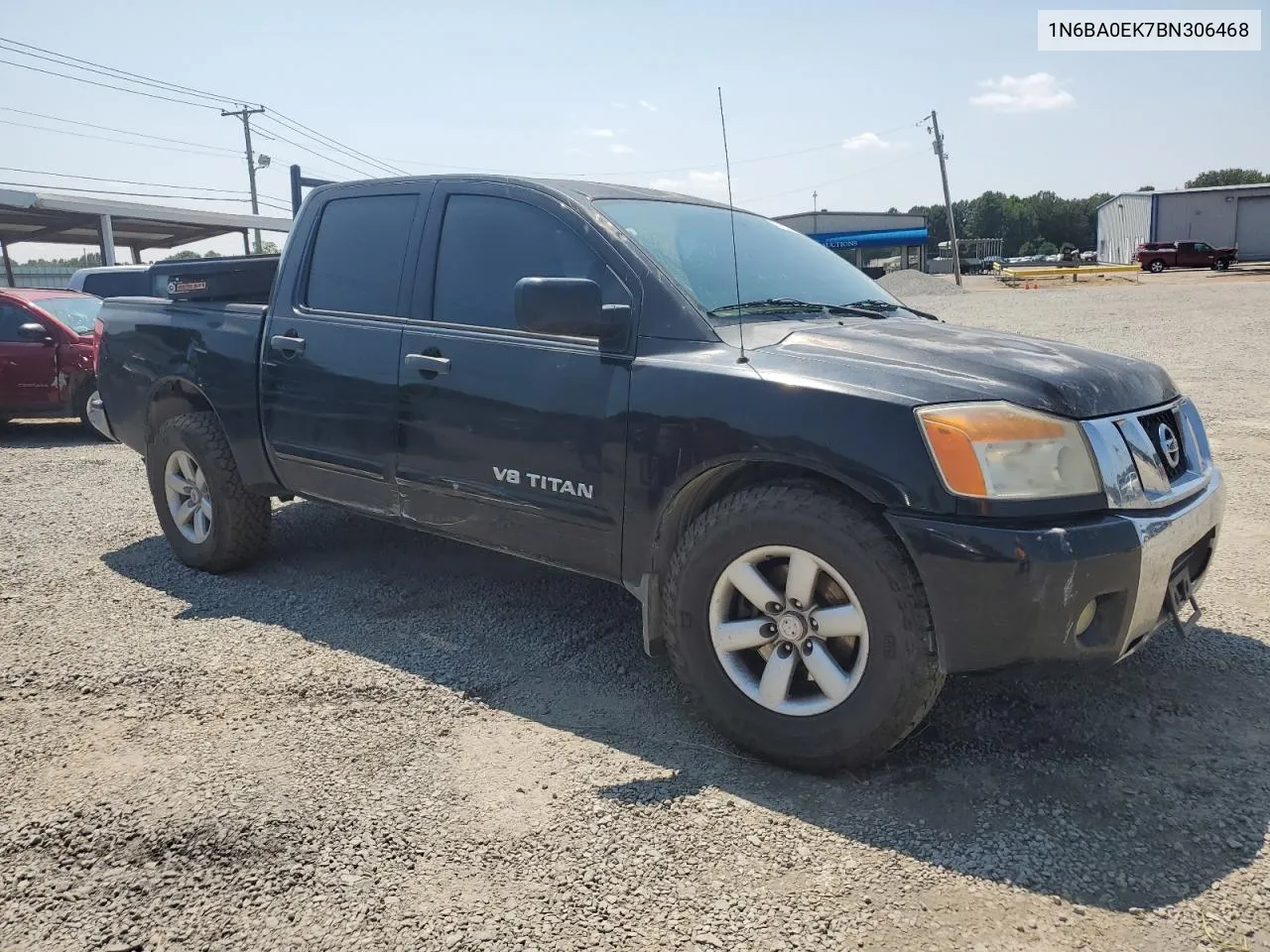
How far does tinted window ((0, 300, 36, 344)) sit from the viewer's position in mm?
9484

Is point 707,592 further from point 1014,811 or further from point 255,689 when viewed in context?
point 255,689

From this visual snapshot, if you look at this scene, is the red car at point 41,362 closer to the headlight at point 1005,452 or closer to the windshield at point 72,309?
the windshield at point 72,309

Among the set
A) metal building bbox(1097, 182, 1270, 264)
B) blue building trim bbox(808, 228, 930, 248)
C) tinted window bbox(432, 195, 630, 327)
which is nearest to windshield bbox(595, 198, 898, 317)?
tinted window bbox(432, 195, 630, 327)

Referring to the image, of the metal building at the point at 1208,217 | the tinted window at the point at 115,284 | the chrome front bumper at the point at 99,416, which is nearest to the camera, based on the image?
the chrome front bumper at the point at 99,416

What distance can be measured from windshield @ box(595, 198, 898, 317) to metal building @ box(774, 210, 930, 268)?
50355 millimetres

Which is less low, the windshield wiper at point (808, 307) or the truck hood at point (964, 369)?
the windshield wiper at point (808, 307)

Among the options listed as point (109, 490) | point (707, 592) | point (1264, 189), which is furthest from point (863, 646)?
point (1264, 189)

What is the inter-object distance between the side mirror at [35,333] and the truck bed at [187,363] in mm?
4930

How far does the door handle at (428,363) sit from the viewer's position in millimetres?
3562

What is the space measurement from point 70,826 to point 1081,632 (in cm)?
282

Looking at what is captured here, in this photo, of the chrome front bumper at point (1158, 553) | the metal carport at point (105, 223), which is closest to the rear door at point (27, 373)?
the chrome front bumper at point (1158, 553)

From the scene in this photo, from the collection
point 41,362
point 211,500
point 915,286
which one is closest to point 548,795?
point 211,500

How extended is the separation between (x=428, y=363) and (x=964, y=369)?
1950 millimetres

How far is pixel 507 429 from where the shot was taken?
11.1 ft
